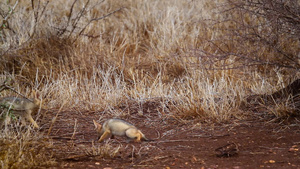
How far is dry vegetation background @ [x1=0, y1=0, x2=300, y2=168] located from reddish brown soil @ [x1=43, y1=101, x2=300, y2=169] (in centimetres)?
21

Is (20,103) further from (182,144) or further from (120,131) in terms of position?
(182,144)

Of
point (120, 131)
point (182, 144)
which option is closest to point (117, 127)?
point (120, 131)

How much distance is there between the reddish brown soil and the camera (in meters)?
4.01

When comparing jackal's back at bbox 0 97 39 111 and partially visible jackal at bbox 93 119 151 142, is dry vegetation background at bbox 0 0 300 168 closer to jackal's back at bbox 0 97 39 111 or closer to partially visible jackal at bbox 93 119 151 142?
jackal's back at bbox 0 97 39 111

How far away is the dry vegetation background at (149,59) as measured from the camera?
5.63m

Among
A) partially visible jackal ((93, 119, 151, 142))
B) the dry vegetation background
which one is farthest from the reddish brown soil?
the dry vegetation background

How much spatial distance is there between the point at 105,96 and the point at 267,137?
278 cm

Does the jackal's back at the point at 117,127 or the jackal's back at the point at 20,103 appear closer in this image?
the jackal's back at the point at 117,127

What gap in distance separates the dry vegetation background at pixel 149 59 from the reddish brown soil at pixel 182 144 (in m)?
0.21

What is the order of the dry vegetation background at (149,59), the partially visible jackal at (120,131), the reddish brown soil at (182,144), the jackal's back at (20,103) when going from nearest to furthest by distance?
the reddish brown soil at (182,144) < the partially visible jackal at (120,131) < the jackal's back at (20,103) < the dry vegetation background at (149,59)

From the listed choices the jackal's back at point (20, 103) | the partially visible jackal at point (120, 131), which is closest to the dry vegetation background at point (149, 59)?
the jackal's back at point (20, 103)

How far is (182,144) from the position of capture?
472 centimetres

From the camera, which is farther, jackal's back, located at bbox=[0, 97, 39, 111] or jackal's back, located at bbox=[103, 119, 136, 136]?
jackal's back, located at bbox=[0, 97, 39, 111]

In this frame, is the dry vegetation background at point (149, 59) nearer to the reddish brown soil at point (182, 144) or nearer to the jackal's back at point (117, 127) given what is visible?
the reddish brown soil at point (182, 144)
